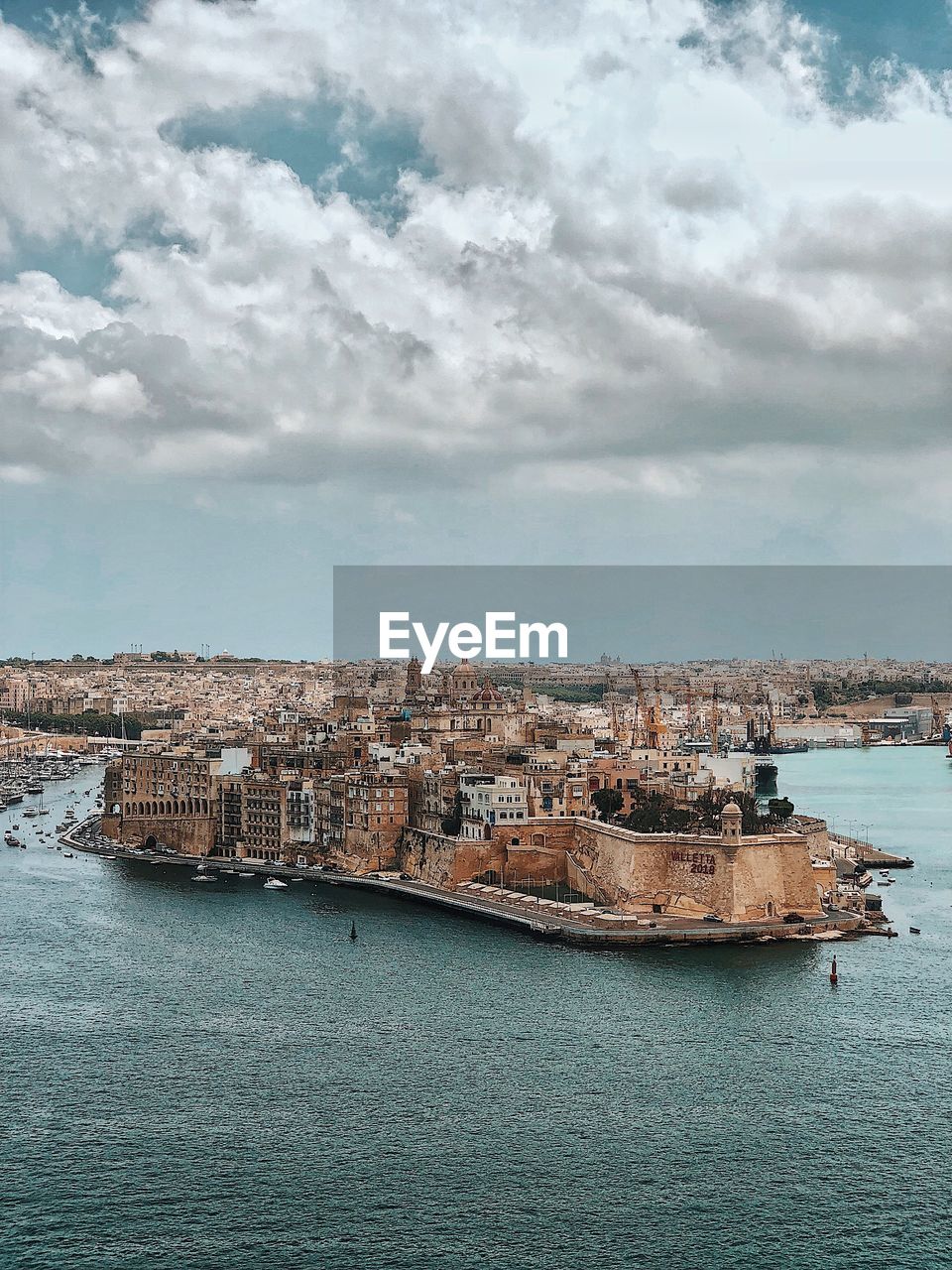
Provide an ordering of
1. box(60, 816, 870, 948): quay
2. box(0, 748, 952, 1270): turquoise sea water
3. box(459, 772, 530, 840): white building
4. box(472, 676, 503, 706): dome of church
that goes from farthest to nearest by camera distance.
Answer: box(472, 676, 503, 706): dome of church → box(459, 772, 530, 840): white building → box(60, 816, 870, 948): quay → box(0, 748, 952, 1270): turquoise sea water

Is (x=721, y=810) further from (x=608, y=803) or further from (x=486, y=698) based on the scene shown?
(x=486, y=698)

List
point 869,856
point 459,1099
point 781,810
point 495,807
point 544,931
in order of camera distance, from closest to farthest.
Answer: point 459,1099
point 544,931
point 495,807
point 869,856
point 781,810

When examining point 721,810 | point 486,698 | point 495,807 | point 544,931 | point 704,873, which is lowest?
point 544,931

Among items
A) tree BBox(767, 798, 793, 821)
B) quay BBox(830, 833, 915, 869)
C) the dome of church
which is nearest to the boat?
tree BBox(767, 798, 793, 821)

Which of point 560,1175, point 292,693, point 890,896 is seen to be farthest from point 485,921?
point 292,693

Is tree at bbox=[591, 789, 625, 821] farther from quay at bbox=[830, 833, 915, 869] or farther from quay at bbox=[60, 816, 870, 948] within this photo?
quay at bbox=[830, 833, 915, 869]

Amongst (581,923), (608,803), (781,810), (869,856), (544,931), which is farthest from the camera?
(781,810)

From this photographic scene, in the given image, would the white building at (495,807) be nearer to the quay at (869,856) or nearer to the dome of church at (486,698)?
the quay at (869,856)

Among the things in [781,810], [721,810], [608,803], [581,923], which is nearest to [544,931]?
[581,923]
